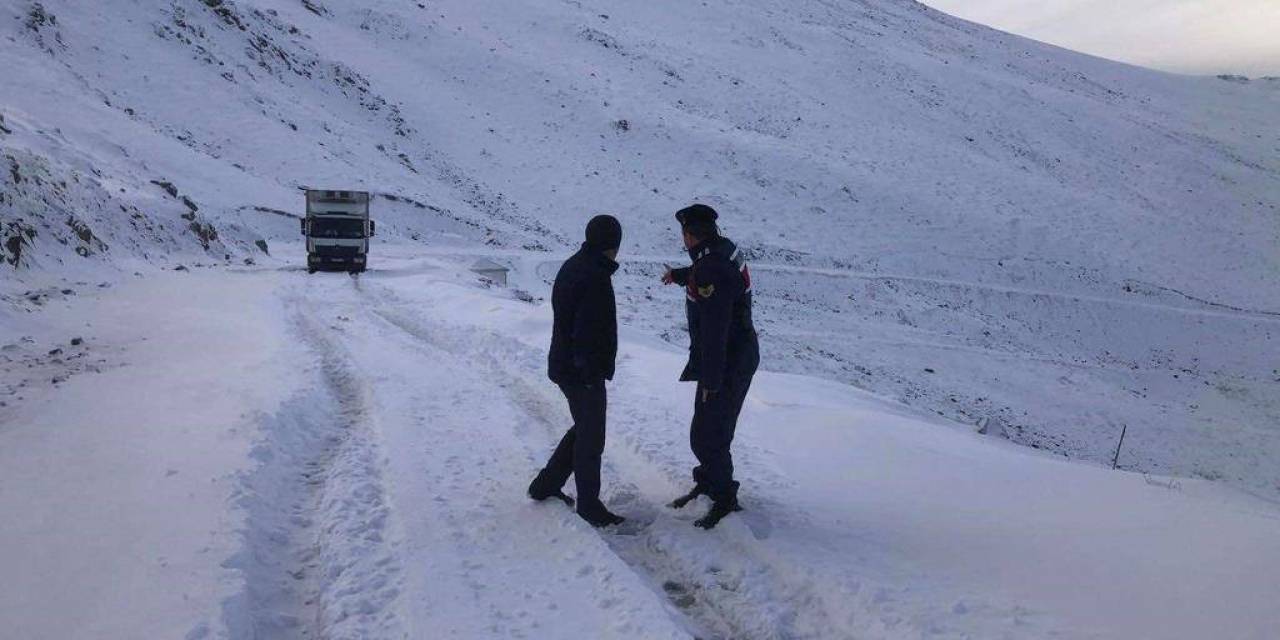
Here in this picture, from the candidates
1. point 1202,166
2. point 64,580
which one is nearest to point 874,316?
point 64,580

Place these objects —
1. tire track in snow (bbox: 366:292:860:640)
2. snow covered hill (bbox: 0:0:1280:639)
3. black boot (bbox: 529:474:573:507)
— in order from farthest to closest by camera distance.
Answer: black boot (bbox: 529:474:573:507) < snow covered hill (bbox: 0:0:1280:639) < tire track in snow (bbox: 366:292:860:640)

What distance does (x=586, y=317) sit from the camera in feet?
18.6

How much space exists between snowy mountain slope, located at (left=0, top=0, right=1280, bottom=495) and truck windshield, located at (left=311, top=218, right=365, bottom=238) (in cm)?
296

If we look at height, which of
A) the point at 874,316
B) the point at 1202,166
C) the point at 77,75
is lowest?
the point at 874,316

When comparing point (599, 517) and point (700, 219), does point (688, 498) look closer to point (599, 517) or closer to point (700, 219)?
point (599, 517)

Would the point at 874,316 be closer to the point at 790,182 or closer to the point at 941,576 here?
the point at 790,182

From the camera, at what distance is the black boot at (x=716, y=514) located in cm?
596

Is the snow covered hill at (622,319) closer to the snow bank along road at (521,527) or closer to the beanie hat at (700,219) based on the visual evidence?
the snow bank along road at (521,527)

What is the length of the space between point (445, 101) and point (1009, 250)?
3382 centimetres

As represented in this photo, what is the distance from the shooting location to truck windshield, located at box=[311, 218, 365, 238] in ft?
79.7

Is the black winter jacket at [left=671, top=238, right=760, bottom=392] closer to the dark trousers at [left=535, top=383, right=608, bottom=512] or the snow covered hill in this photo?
the dark trousers at [left=535, top=383, right=608, bottom=512]

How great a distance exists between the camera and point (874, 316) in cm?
2961

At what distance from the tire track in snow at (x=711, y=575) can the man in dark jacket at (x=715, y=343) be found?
11.6 inches

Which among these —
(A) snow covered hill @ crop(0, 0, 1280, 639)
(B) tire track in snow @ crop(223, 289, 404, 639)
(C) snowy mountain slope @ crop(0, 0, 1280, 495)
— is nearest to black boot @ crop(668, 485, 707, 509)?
(A) snow covered hill @ crop(0, 0, 1280, 639)
